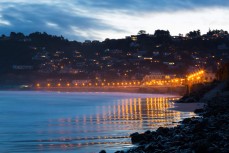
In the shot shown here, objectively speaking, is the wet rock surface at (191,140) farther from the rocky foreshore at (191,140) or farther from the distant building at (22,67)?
the distant building at (22,67)

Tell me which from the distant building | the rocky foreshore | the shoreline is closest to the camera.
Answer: the rocky foreshore

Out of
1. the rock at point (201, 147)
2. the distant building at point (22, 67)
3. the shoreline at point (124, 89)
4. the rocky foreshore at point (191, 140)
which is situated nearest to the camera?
the rock at point (201, 147)

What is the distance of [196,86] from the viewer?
88625 mm

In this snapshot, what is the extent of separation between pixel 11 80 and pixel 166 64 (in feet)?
162

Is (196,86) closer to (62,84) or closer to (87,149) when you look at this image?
(87,149)

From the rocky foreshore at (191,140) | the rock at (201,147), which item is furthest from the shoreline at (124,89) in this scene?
the rock at (201,147)

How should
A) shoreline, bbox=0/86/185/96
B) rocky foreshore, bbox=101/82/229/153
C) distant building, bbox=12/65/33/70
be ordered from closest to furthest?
rocky foreshore, bbox=101/82/229/153 < shoreline, bbox=0/86/185/96 < distant building, bbox=12/65/33/70

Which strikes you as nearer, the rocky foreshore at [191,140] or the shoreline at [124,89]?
the rocky foreshore at [191,140]

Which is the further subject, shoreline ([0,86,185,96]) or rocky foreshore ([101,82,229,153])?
shoreline ([0,86,185,96])

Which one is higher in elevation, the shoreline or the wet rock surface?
the shoreline

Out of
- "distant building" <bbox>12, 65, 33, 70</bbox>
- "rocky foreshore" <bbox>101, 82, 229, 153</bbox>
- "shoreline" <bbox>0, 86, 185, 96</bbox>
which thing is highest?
"distant building" <bbox>12, 65, 33, 70</bbox>

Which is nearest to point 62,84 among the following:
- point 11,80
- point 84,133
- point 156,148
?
point 11,80

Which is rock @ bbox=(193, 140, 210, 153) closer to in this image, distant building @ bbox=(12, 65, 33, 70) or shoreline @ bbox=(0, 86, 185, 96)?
shoreline @ bbox=(0, 86, 185, 96)

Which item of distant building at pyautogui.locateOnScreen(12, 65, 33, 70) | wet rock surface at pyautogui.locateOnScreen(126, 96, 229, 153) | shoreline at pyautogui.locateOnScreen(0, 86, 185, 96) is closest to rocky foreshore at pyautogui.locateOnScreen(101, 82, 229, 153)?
wet rock surface at pyautogui.locateOnScreen(126, 96, 229, 153)
